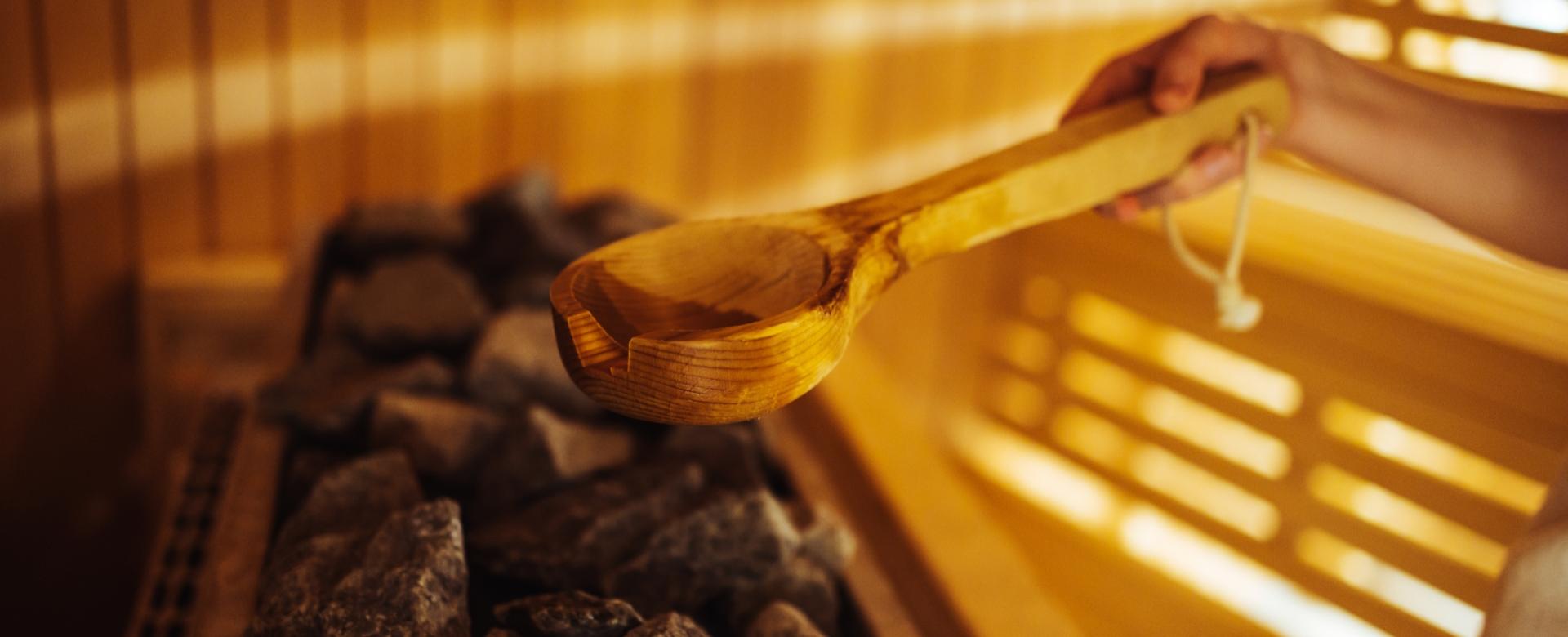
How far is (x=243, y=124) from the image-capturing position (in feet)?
5.69

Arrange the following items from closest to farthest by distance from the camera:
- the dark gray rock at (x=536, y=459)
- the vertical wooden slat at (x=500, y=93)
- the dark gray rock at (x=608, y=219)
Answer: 1. the dark gray rock at (x=536, y=459)
2. the dark gray rock at (x=608, y=219)
3. the vertical wooden slat at (x=500, y=93)

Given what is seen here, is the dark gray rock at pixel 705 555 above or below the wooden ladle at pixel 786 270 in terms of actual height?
below

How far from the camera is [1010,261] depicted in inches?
114

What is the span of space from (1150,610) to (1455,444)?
1.06 m

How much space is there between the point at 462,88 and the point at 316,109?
0.80 feet

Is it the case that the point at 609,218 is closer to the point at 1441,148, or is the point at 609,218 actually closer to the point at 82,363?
the point at 82,363

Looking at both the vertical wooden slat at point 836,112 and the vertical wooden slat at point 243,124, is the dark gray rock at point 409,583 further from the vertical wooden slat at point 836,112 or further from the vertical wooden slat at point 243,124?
the vertical wooden slat at point 836,112

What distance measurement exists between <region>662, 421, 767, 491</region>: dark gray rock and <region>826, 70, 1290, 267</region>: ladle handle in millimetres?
316

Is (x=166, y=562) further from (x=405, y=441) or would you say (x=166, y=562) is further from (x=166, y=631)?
(x=405, y=441)

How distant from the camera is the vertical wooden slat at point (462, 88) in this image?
188 cm

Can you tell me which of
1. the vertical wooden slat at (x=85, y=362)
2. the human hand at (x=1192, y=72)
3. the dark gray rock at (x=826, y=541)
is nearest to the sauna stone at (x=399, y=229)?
the vertical wooden slat at (x=85, y=362)

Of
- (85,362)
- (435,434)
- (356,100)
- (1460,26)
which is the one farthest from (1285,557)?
(85,362)

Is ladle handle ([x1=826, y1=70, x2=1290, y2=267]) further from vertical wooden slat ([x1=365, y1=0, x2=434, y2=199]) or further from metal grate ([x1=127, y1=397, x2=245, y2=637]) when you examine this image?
vertical wooden slat ([x1=365, y1=0, x2=434, y2=199])

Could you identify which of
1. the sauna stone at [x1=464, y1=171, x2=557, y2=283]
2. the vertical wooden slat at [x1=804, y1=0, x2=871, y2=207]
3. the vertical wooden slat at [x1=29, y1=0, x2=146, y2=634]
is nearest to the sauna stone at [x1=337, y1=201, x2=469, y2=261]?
the sauna stone at [x1=464, y1=171, x2=557, y2=283]
